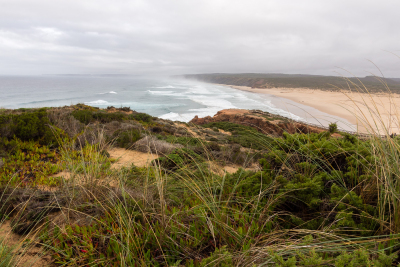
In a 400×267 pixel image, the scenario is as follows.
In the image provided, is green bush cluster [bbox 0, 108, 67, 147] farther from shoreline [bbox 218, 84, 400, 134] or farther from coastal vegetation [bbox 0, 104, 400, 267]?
shoreline [bbox 218, 84, 400, 134]

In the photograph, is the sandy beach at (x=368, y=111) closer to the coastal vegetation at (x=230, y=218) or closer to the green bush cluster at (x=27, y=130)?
the coastal vegetation at (x=230, y=218)

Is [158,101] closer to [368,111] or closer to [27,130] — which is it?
[27,130]

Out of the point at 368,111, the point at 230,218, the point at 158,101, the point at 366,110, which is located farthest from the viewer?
the point at 158,101

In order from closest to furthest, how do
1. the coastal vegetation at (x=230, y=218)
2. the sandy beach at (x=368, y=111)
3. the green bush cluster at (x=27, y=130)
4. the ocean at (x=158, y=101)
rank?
Result: the coastal vegetation at (x=230, y=218) → the sandy beach at (x=368, y=111) → the green bush cluster at (x=27, y=130) → the ocean at (x=158, y=101)

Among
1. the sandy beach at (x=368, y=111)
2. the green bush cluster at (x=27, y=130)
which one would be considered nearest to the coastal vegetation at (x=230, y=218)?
the sandy beach at (x=368, y=111)

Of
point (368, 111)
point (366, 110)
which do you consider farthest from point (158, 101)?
point (368, 111)

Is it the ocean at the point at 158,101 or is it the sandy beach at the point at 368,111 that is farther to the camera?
the ocean at the point at 158,101

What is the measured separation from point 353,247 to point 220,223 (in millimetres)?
1045

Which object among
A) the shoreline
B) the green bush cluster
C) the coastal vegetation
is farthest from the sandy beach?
the green bush cluster

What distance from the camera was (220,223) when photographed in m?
1.92

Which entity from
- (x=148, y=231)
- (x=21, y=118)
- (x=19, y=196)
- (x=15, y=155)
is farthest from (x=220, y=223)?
(x=21, y=118)

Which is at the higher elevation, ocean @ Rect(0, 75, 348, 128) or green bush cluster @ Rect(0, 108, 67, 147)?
ocean @ Rect(0, 75, 348, 128)

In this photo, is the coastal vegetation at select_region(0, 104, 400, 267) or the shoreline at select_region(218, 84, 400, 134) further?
the shoreline at select_region(218, 84, 400, 134)

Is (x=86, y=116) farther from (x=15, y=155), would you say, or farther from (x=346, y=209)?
(x=346, y=209)
